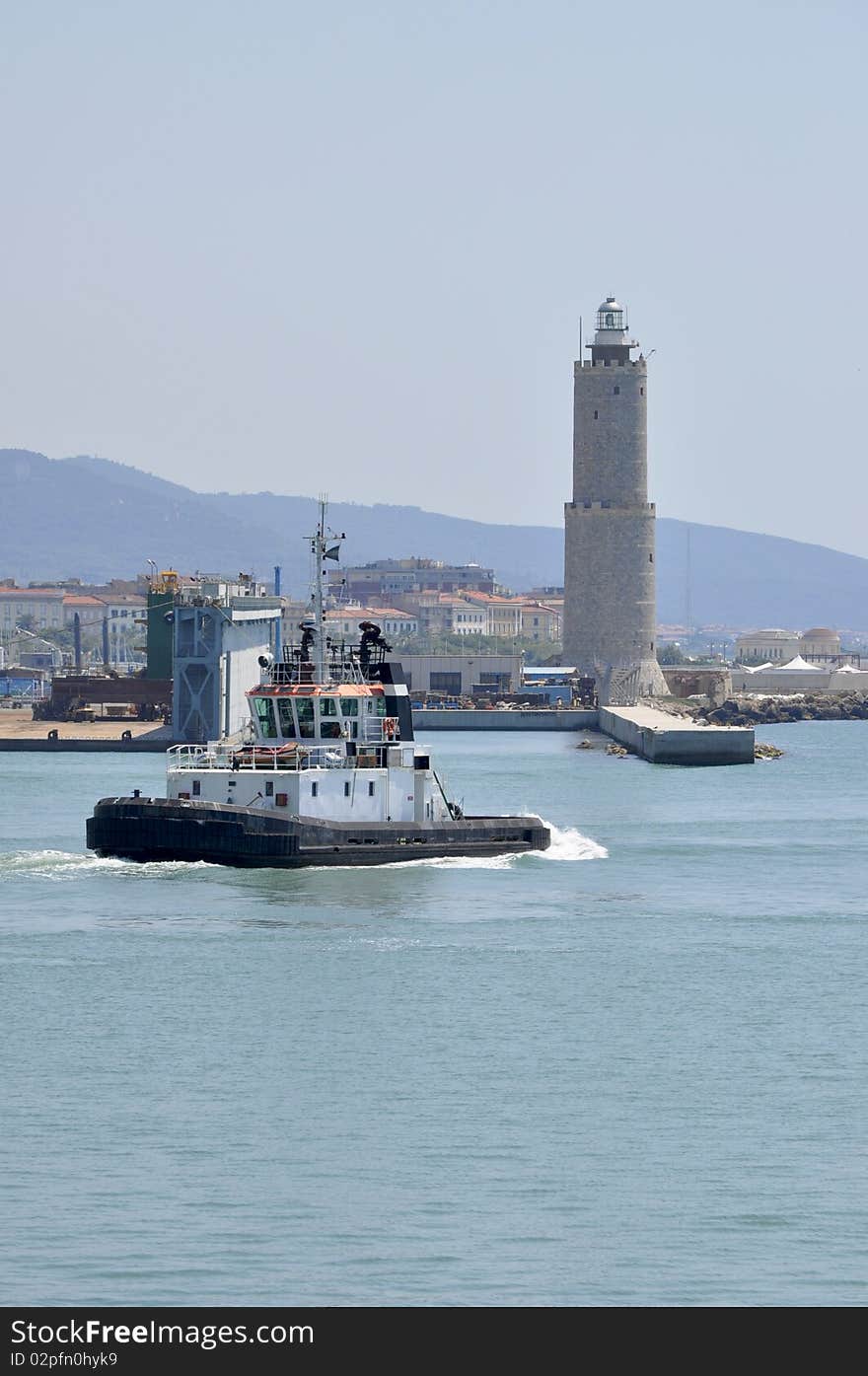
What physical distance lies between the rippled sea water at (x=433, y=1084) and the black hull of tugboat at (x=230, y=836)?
37cm

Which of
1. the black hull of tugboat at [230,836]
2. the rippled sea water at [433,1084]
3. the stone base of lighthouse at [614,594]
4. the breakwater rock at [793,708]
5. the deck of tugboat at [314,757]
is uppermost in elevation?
the stone base of lighthouse at [614,594]

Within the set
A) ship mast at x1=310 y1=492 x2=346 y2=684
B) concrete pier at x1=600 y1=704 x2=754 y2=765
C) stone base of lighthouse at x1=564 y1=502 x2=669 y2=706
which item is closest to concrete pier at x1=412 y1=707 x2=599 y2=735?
stone base of lighthouse at x1=564 y1=502 x2=669 y2=706

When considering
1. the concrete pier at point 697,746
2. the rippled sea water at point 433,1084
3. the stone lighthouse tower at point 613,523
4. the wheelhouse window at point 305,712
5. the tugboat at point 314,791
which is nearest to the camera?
the rippled sea water at point 433,1084

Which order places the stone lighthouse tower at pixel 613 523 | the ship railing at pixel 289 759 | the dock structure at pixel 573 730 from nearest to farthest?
the ship railing at pixel 289 759 < the dock structure at pixel 573 730 < the stone lighthouse tower at pixel 613 523

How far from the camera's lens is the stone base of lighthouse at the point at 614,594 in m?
114

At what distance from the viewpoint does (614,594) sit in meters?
114

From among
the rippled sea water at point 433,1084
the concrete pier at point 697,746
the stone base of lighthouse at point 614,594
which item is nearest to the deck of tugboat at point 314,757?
the rippled sea water at point 433,1084

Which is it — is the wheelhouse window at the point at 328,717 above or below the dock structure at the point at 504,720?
above

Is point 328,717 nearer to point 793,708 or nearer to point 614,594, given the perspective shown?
point 614,594

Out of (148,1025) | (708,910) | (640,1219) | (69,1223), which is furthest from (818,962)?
(69,1223)

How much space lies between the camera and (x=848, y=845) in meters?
48.2

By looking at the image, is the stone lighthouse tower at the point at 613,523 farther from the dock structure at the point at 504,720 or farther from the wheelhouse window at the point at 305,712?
the wheelhouse window at the point at 305,712

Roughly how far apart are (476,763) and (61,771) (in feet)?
41.6
